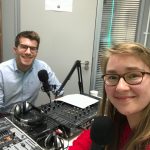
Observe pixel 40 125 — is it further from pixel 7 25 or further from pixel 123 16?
pixel 123 16

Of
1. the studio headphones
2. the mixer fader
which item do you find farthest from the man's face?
the mixer fader

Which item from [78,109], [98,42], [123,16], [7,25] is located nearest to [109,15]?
[123,16]

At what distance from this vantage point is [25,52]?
189 centimetres

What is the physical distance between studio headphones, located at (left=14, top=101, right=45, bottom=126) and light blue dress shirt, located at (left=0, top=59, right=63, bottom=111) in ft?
1.74

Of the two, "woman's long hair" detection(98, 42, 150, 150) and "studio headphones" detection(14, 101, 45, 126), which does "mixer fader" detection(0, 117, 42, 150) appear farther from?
"woman's long hair" detection(98, 42, 150, 150)

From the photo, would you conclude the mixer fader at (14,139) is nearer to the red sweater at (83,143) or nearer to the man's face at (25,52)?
the red sweater at (83,143)

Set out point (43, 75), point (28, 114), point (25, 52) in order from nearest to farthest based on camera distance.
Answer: point (28, 114) → point (43, 75) → point (25, 52)

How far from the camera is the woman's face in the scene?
31.8 inches

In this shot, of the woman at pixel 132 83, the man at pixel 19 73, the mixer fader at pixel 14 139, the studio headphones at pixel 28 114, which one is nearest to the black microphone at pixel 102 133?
the woman at pixel 132 83

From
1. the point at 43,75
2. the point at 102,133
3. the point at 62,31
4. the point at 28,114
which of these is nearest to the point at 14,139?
the point at 28,114

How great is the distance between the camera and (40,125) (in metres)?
1.26

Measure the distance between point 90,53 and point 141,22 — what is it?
699 mm

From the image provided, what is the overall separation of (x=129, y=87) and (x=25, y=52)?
4.16 feet

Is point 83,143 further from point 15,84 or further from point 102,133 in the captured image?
point 15,84
